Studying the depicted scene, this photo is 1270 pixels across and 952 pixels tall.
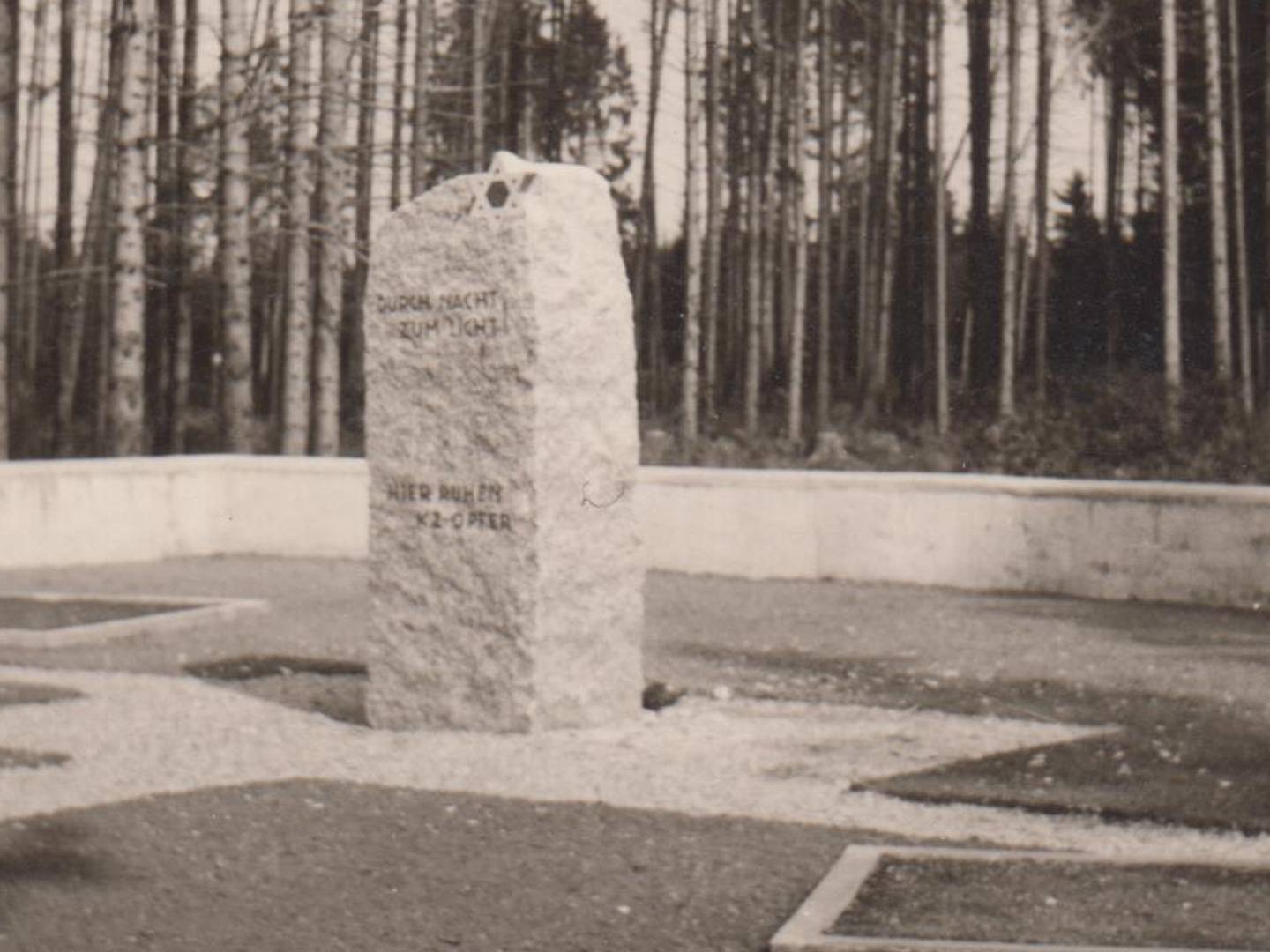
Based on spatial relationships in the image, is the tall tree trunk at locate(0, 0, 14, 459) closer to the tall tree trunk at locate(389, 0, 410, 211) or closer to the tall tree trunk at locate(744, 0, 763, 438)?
the tall tree trunk at locate(389, 0, 410, 211)

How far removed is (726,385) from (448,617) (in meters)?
34.5

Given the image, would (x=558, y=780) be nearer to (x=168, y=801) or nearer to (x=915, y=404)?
(x=168, y=801)

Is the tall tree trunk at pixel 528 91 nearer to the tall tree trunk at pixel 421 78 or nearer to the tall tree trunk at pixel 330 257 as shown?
the tall tree trunk at pixel 421 78

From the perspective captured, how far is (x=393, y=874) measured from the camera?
611 centimetres

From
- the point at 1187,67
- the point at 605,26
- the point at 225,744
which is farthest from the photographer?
the point at 605,26

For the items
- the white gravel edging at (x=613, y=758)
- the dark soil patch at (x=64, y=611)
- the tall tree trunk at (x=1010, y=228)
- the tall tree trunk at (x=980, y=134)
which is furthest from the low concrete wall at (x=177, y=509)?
the tall tree trunk at (x=980, y=134)

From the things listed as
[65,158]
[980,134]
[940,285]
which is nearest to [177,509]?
[940,285]

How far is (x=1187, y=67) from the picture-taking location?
1427 inches

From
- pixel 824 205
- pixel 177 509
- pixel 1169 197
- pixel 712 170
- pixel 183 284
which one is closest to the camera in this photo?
pixel 177 509

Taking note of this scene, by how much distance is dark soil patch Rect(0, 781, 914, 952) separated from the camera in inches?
217

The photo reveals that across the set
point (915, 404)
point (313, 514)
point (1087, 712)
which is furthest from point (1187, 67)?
point (1087, 712)

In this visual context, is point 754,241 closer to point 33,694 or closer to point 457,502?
point 33,694

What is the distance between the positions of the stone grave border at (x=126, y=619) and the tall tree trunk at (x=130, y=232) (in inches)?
221

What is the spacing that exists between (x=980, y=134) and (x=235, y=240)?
473 inches
